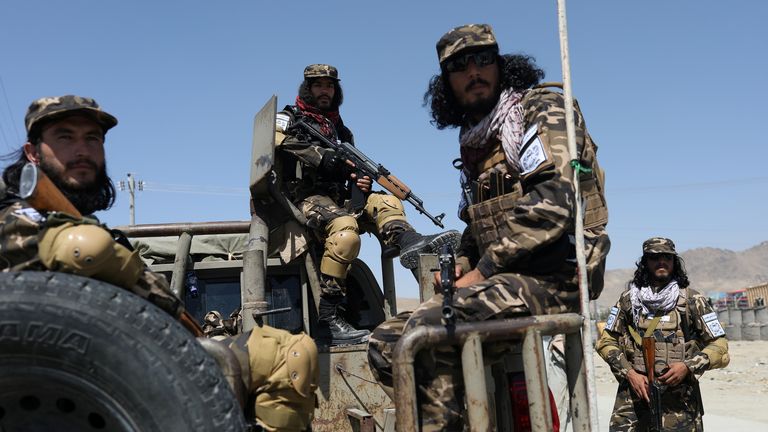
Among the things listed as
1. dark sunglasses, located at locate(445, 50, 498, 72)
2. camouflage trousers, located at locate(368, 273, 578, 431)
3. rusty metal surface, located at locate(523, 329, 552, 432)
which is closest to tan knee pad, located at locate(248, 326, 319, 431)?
camouflage trousers, located at locate(368, 273, 578, 431)

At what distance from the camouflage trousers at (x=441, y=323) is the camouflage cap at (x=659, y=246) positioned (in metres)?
4.02

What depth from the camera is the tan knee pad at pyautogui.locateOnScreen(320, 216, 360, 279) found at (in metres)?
4.78

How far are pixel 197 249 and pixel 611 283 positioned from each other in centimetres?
11514

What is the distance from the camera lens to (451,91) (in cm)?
334

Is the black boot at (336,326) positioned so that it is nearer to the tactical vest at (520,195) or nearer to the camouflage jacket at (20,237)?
the tactical vest at (520,195)

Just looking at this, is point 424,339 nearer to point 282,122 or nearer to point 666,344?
point 282,122

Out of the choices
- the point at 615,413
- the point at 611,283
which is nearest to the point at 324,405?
the point at 615,413

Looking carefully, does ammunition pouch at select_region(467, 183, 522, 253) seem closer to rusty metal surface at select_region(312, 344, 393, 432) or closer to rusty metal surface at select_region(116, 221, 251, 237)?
rusty metal surface at select_region(312, 344, 393, 432)

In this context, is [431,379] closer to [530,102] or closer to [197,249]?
[530,102]

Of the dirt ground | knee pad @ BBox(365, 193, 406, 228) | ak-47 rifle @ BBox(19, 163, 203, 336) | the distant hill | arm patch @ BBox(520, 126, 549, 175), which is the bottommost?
the dirt ground

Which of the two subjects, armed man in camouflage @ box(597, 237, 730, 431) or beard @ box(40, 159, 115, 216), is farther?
armed man in camouflage @ box(597, 237, 730, 431)

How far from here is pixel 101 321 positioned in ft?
6.13

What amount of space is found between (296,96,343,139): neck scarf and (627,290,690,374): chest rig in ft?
9.92

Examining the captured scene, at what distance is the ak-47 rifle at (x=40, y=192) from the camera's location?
2180mm
